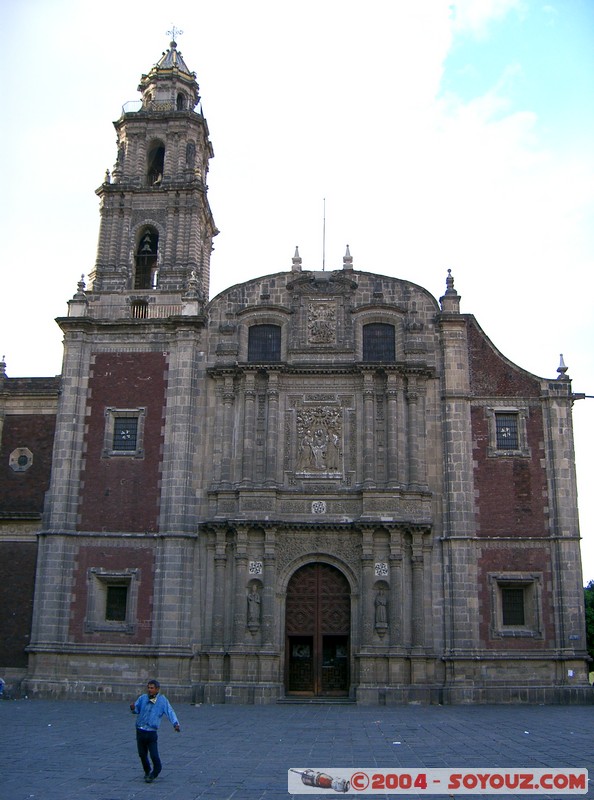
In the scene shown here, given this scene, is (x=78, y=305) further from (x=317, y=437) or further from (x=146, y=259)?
(x=317, y=437)

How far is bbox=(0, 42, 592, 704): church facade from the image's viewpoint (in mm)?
31797

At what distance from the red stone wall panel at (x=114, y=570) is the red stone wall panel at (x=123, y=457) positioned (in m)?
0.89

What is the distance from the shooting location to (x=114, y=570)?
33.1m

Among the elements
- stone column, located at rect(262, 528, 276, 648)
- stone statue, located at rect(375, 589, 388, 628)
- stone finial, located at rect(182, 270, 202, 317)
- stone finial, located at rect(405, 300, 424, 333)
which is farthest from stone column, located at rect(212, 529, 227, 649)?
stone finial, located at rect(405, 300, 424, 333)

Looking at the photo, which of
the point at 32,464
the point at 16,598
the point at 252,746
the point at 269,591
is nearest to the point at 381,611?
the point at 269,591

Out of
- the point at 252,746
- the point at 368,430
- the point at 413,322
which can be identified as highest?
the point at 413,322

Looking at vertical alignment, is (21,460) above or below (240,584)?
above

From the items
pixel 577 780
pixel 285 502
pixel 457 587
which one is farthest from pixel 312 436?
pixel 577 780

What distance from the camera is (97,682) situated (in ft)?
105

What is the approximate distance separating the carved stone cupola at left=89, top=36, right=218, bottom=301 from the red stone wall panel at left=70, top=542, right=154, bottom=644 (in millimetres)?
11632

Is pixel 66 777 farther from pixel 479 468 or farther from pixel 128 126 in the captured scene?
pixel 128 126

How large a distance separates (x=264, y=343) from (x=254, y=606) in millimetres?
10736

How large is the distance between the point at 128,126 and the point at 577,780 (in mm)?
36324

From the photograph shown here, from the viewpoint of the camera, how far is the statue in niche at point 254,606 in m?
31.9
